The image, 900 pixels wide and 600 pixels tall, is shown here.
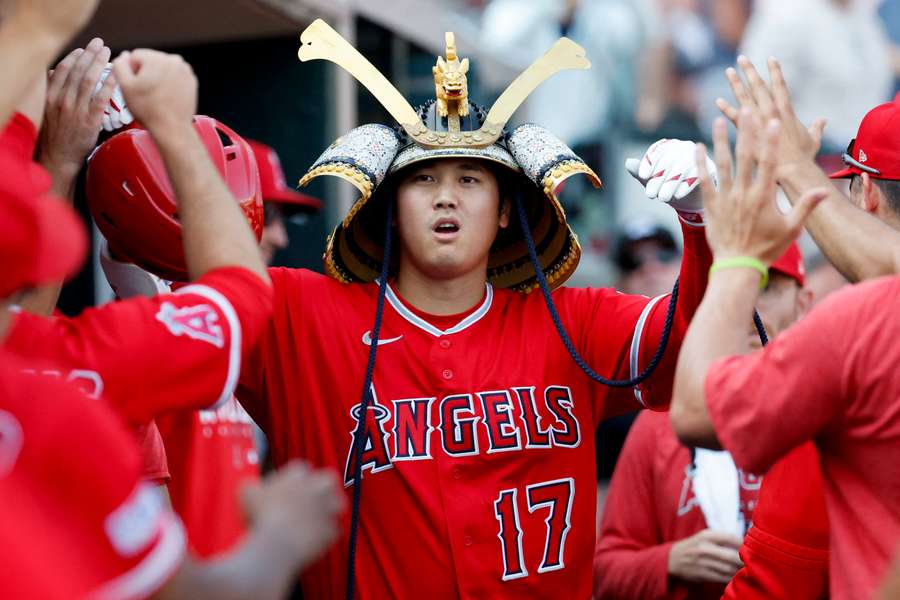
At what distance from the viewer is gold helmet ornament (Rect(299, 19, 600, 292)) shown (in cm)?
344

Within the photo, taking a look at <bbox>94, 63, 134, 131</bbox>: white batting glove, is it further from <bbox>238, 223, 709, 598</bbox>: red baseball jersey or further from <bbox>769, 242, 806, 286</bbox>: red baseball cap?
<bbox>769, 242, 806, 286</bbox>: red baseball cap

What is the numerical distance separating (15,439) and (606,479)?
4.15 m

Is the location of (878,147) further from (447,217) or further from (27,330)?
(27,330)

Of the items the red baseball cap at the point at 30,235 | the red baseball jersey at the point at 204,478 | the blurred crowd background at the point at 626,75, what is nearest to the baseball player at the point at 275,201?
the blurred crowd background at the point at 626,75

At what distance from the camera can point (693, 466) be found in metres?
4.23

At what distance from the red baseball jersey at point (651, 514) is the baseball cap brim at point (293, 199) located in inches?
69.3

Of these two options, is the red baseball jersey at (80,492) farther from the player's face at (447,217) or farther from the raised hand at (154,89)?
the player's face at (447,217)

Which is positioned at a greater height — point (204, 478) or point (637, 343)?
point (637, 343)

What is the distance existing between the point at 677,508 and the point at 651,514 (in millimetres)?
123

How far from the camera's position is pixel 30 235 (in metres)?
1.83

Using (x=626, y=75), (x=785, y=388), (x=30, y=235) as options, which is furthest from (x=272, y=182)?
(x=626, y=75)

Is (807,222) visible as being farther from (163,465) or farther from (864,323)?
(163,465)

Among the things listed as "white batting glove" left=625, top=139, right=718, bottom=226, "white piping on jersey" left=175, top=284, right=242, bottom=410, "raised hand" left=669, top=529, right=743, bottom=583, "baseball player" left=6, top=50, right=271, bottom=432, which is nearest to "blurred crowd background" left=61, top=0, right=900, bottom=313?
"raised hand" left=669, top=529, right=743, bottom=583

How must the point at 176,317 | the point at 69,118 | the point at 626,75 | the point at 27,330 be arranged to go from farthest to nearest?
the point at 626,75, the point at 69,118, the point at 176,317, the point at 27,330
